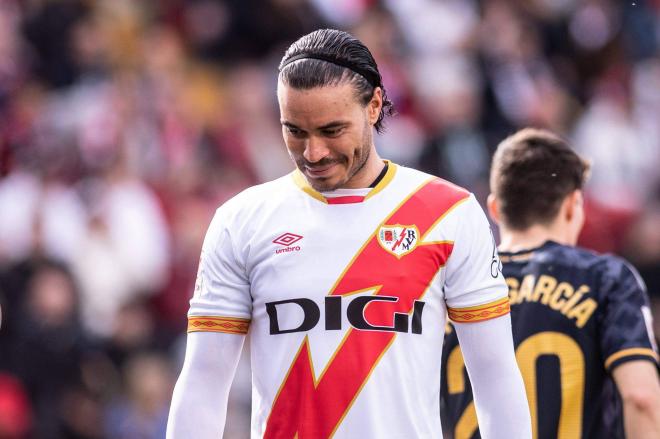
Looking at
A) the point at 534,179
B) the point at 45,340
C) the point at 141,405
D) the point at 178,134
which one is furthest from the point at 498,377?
the point at 178,134

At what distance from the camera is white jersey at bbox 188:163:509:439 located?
13.1ft

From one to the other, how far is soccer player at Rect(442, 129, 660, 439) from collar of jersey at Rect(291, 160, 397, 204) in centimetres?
106

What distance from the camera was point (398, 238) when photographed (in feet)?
13.4

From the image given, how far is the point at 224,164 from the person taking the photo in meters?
11.6

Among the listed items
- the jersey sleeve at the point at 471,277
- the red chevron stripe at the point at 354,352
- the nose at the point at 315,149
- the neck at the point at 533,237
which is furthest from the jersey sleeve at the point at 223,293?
the neck at the point at 533,237

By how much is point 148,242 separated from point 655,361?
6.42m

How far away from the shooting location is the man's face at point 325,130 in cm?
397

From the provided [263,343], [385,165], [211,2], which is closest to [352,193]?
[385,165]

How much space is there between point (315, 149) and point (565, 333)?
149 centimetres

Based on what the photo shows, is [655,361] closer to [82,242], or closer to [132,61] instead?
[82,242]

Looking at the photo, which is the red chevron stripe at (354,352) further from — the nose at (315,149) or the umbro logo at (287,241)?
the nose at (315,149)

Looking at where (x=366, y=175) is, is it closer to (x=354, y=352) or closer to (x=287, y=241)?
(x=287, y=241)

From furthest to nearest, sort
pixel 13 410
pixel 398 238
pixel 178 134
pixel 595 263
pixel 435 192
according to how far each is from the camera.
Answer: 1. pixel 178 134
2. pixel 13 410
3. pixel 595 263
4. pixel 435 192
5. pixel 398 238

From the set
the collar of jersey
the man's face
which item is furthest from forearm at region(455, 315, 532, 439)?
the man's face
